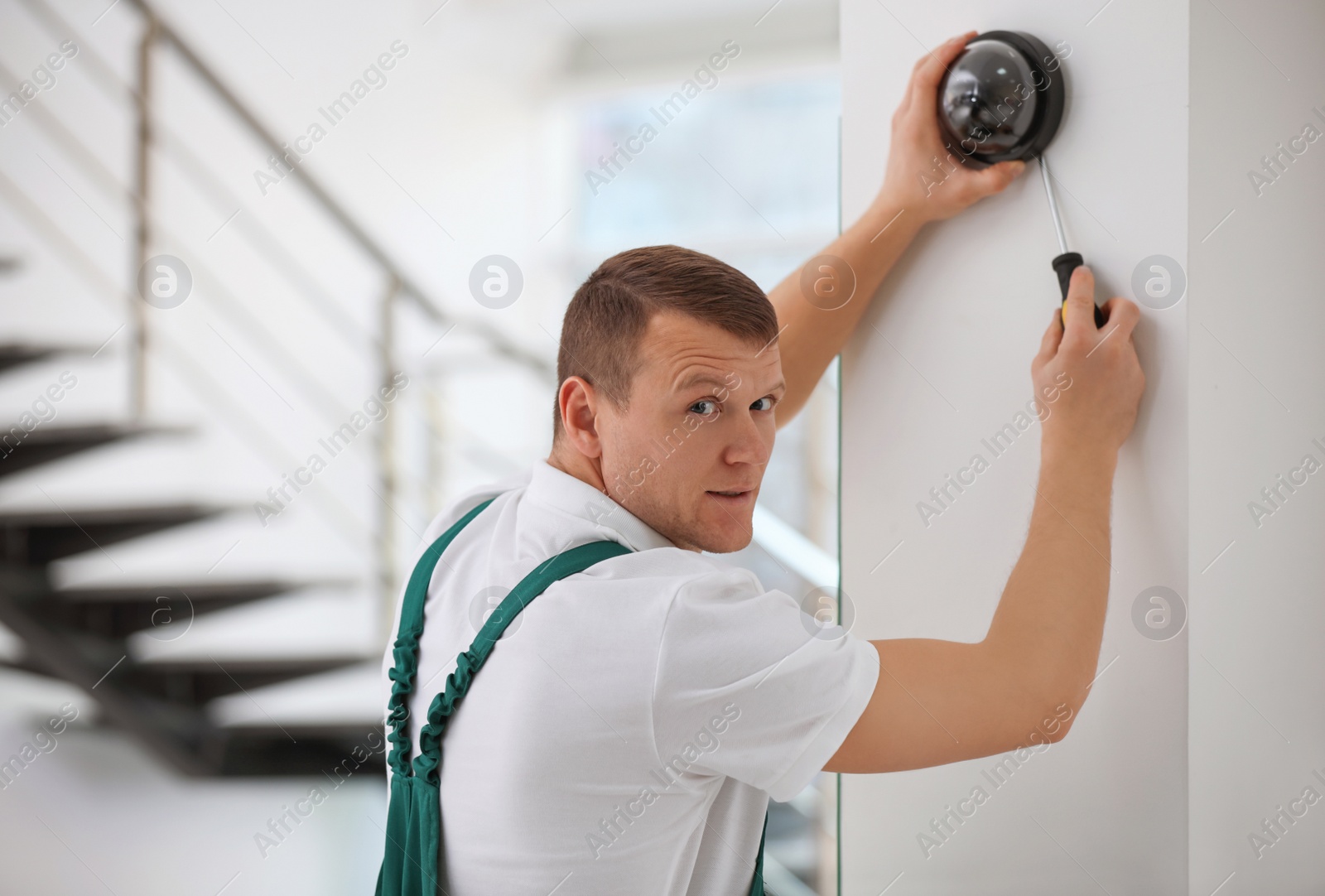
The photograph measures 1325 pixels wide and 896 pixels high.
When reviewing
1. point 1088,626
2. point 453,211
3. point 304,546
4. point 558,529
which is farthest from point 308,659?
point 1088,626

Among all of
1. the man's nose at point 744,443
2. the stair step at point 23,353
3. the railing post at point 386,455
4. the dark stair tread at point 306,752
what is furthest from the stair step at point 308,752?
the man's nose at point 744,443

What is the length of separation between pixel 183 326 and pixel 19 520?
Result: 1487 millimetres

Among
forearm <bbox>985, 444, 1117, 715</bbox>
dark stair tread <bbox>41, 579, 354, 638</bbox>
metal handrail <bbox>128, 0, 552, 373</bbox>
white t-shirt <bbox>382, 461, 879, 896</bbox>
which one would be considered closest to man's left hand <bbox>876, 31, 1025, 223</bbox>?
forearm <bbox>985, 444, 1117, 715</bbox>

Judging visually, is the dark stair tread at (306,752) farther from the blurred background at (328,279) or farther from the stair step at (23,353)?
the stair step at (23,353)

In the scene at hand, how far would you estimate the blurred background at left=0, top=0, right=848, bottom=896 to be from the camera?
3361 mm

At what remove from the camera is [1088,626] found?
0.81 m

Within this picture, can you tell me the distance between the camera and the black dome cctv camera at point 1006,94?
865 millimetres

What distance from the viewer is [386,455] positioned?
11.5ft

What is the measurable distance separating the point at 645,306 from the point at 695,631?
0.30m

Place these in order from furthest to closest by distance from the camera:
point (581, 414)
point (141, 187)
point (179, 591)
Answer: point (141, 187) < point (179, 591) < point (581, 414)

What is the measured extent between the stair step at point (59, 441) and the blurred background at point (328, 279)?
19 cm

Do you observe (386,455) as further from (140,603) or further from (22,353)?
(22,353)

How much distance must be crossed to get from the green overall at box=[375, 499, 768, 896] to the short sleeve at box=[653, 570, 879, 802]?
127mm

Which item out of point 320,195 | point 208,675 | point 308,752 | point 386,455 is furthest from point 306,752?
point 320,195
